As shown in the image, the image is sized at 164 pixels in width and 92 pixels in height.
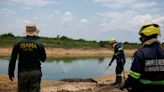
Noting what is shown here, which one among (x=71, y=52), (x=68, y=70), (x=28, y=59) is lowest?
(x=68, y=70)

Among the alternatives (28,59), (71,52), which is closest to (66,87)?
(28,59)

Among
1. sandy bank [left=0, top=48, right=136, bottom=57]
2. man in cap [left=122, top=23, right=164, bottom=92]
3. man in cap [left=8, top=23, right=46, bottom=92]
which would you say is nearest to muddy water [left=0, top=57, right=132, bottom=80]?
sandy bank [left=0, top=48, right=136, bottom=57]

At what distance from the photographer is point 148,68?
5.40m

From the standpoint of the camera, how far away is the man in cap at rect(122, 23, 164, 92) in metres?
5.39

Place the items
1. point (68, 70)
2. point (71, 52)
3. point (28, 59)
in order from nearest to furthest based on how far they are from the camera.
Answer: point (28, 59) → point (68, 70) → point (71, 52)

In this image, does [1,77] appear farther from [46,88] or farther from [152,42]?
[152,42]

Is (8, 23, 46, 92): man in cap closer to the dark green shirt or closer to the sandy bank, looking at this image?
the dark green shirt

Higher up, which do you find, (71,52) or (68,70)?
(71,52)

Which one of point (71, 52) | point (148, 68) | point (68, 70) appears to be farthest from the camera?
point (71, 52)

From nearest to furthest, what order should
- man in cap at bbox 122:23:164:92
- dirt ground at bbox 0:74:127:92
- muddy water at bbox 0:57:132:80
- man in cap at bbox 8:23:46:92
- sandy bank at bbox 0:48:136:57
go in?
man in cap at bbox 122:23:164:92, man in cap at bbox 8:23:46:92, dirt ground at bbox 0:74:127:92, muddy water at bbox 0:57:132:80, sandy bank at bbox 0:48:136:57

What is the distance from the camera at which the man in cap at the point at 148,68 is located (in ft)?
17.7

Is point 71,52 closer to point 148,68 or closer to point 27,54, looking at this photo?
point 27,54

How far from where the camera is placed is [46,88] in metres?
14.5

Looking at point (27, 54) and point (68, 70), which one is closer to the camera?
point (27, 54)
